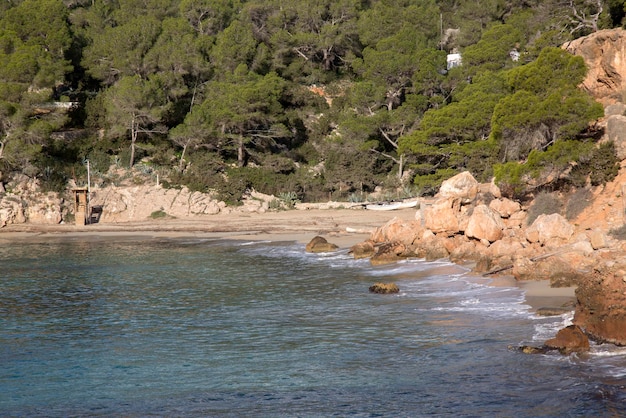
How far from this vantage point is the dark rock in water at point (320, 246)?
1108 inches

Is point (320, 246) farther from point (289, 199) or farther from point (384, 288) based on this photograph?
point (289, 199)

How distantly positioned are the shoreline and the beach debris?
9.40 metres

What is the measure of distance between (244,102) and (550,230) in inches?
1036

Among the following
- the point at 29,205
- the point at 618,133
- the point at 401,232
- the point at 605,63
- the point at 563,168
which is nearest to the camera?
the point at 618,133

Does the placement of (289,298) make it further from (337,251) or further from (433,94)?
(433,94)

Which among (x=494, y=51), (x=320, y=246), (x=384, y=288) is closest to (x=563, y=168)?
(x=320, y=246)

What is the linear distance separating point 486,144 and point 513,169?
9.81 meters

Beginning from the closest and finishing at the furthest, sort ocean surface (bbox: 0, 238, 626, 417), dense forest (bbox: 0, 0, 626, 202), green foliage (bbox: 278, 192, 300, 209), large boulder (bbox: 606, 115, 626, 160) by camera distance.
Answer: ocean surface (bbox: 0, 238, 626, 417)
large boulder (bbox: 606, 115, 626, 160)
dense forest (bbox: 0, 0, 626, 202)
green foliage (bbox: 278, 192, 300, 209)

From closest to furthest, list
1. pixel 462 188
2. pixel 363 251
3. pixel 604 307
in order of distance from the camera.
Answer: pixel 604 307 < pixel 363 251 < pixel 462 188

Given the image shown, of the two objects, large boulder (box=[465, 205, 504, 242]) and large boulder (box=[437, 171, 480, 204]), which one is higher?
large boulder (box=[437, 171, 480, 204])

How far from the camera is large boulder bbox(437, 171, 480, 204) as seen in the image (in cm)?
2727

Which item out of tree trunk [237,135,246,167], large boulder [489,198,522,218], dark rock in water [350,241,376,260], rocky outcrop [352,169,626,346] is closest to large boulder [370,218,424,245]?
rocky outcrop [352,169,626,346]

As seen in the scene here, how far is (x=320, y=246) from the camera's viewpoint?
28234mm

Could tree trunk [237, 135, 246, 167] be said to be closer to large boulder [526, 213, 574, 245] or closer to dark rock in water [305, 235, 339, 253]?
dark rock in water [305, 235, 339, 253]
